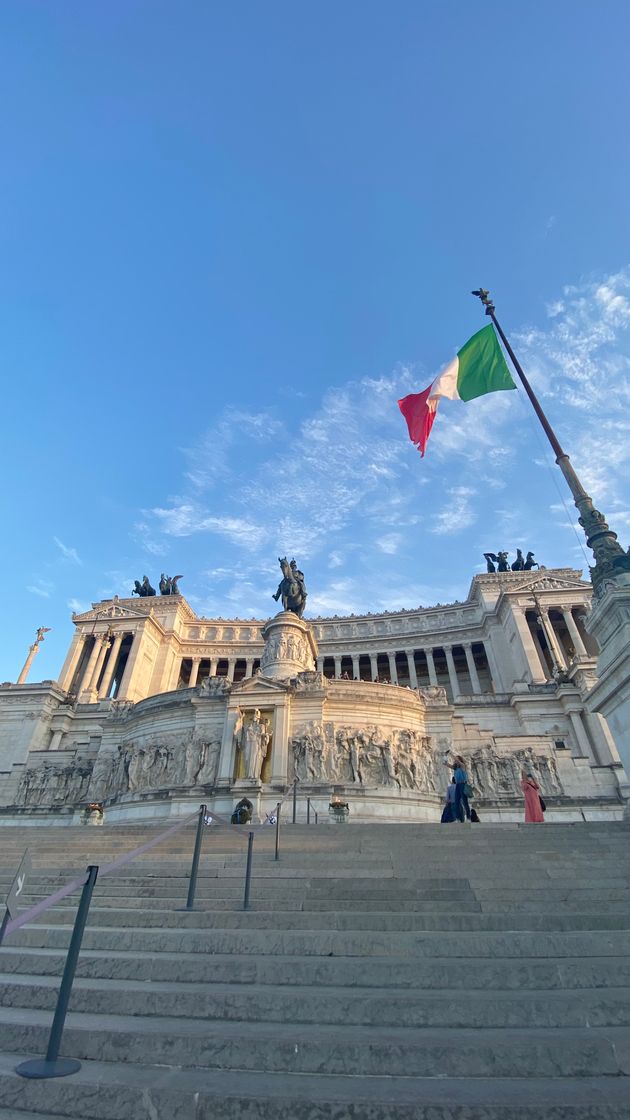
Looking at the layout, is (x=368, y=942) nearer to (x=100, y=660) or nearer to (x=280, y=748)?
(x=280, y=748)

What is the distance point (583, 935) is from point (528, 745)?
Result: 23248mm

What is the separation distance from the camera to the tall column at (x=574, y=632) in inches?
1908

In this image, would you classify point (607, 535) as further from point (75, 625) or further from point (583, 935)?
point (75, 625)

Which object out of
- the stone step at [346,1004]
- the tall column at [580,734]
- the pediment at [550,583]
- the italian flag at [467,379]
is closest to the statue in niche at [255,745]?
the italian flag at [467,379]

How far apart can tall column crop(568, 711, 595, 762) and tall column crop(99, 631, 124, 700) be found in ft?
134

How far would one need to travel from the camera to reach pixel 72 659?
5684 centimetres

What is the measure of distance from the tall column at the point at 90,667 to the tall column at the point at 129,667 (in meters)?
3.10

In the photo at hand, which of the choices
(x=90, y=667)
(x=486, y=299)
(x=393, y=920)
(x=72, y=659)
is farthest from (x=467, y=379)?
(x=72, y=659)

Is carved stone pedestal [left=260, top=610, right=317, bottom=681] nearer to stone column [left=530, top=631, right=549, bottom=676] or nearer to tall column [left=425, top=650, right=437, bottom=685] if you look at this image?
stone column [left=530, top=631, right=549, bottom=676]

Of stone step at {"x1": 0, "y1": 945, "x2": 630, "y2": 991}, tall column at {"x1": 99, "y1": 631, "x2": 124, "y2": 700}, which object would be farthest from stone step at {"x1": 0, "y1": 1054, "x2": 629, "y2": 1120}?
tall column at {"x1": 99, "y1": 631, "x2": 124, "y2": 700}

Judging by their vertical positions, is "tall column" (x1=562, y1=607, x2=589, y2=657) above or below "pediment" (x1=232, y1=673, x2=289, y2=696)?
above

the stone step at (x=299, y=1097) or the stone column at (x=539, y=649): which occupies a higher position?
the stone column at (x=539, y=649)

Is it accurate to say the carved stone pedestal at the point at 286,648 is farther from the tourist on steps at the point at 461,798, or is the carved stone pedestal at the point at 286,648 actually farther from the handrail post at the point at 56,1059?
the handrail post at the point at 56,1059

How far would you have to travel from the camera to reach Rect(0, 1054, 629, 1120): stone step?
2.76m
